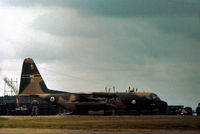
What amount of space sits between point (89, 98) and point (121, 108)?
675 centimetres

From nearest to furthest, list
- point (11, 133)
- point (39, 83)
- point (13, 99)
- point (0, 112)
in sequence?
point (11, 133) < point (39, 83) < point (0, 112) < point (13, 99)

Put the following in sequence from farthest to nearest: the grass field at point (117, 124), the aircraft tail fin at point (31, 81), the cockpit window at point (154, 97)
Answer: the aircraft tail fin at point (31, 81) < the cockpit window at point (154, 97) < the grass field at point (117, 124)

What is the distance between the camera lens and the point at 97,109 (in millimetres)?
64188

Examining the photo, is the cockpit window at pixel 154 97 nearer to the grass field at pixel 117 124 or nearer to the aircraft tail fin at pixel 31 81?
the grass field at pixel 117 124

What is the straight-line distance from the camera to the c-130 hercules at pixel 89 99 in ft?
202

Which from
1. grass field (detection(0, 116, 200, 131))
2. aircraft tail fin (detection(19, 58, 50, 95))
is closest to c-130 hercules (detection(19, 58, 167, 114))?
aircraft tail fin (detection(19, 58, 50, 95))

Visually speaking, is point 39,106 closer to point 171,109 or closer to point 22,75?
point 22,75

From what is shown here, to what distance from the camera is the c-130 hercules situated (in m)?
61.6

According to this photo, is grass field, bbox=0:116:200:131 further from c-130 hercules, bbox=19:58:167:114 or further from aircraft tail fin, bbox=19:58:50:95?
aircraft tail fin, bbox=19:58:50:95

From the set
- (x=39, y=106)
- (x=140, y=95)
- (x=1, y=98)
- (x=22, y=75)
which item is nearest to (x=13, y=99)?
(x=1, y=98)

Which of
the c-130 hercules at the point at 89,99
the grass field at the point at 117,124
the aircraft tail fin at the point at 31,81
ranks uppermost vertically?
the aircraft tail fin at the point at 31,81

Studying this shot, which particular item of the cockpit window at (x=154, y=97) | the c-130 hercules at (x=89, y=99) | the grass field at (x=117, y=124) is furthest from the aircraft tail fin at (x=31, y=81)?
the grass field at (x=117, y=124)

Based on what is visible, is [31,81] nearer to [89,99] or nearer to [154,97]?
[89,99]

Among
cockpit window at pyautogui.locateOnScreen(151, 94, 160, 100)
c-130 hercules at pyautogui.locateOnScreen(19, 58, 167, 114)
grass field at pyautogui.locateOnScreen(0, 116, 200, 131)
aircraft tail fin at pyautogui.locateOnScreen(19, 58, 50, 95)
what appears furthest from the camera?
aircraft tail fin at pyautogui.locateOnScreen(19, 58, 50, 95)
